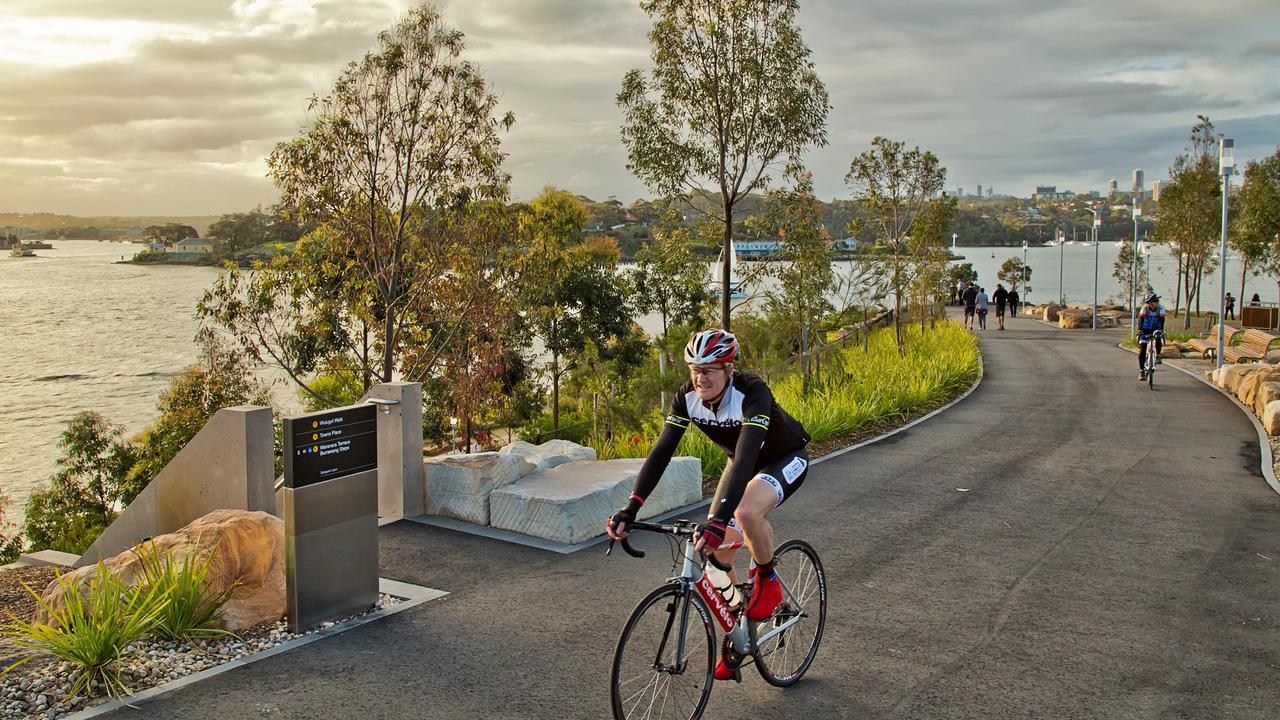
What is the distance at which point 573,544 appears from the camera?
834 centimetres

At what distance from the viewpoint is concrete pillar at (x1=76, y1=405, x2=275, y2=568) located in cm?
748

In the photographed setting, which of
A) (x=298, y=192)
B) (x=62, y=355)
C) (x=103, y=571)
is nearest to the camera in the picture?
(x=103, y=571)

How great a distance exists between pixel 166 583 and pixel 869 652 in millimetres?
4541

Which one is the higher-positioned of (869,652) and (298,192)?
(298,192)

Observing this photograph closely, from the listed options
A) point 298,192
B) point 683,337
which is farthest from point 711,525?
point 683,337

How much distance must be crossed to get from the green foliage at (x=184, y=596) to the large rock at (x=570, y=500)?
2916mm


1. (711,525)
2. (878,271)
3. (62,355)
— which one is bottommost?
(62,355)

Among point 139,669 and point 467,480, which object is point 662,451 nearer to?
point 139,669

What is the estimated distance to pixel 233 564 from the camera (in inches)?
251

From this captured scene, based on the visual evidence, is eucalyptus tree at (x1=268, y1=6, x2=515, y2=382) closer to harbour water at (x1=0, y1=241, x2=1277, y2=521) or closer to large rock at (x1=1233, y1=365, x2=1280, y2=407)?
large rock at (x1=1233, y1=365, x2=1280, y2=407)

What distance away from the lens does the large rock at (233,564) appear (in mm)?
6234

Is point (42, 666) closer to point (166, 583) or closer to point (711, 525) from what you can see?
point (166, 583)

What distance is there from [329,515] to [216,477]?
1854 mm

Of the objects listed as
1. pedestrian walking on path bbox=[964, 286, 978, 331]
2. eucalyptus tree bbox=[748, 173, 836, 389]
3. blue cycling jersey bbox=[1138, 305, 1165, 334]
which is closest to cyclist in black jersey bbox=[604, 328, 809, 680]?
eucalyptus tree bbox=[748, 173, 836, 389]
